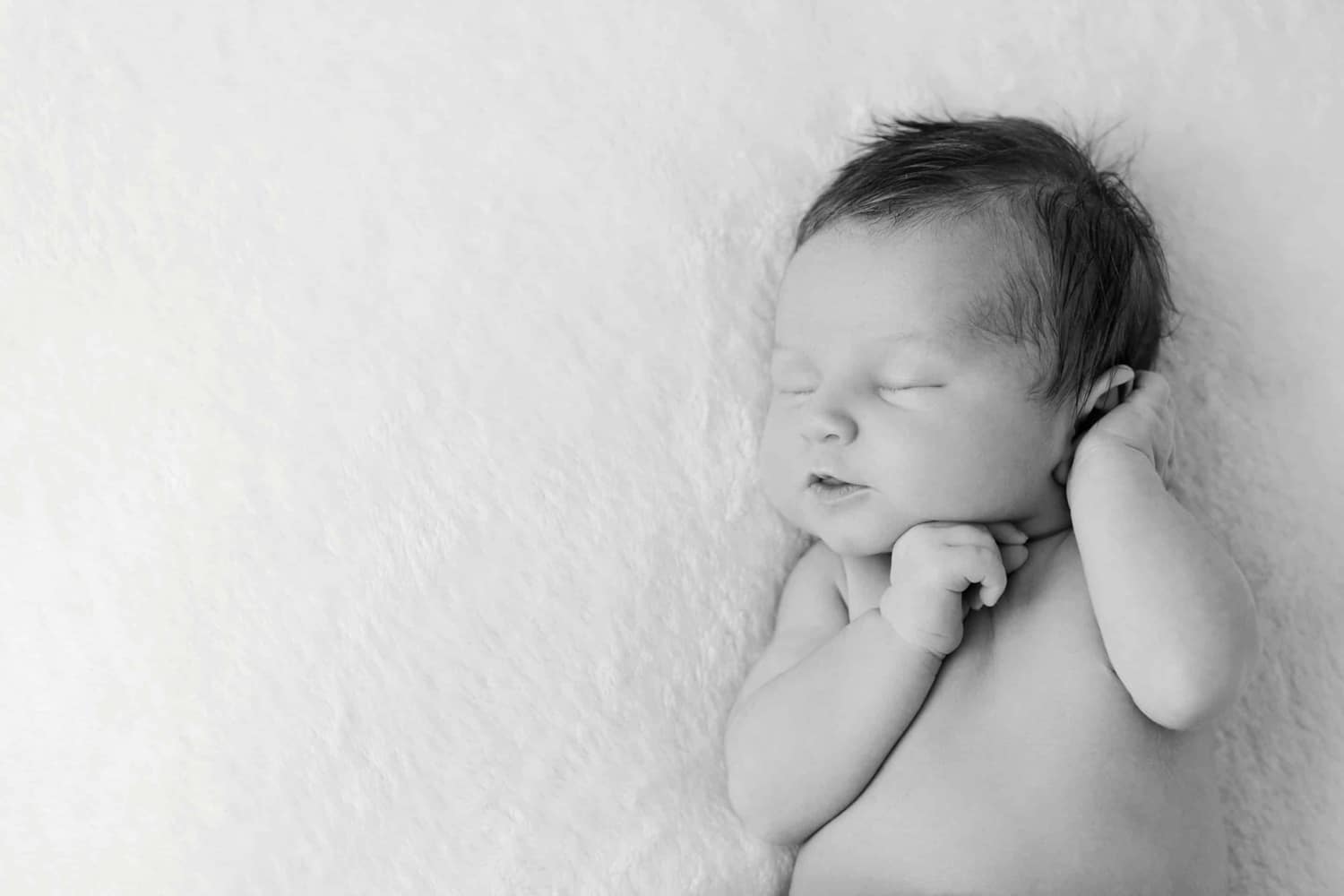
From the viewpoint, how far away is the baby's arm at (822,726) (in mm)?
1103

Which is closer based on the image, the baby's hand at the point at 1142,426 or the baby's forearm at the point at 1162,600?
the baby's forearm at the point at 1162,600

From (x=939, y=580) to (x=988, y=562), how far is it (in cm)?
5

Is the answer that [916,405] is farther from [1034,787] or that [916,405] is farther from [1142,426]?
[1034,787]

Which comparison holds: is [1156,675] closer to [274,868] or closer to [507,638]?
[507,638]

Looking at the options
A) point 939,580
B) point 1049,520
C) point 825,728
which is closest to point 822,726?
point 825,728

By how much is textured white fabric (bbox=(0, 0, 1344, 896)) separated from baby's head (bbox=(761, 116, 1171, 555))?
0.38 ft

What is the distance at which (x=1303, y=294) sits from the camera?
4.13 ft

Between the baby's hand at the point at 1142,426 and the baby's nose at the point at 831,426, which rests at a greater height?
the baby's nose at the point at 831,426

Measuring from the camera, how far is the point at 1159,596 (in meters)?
1.04

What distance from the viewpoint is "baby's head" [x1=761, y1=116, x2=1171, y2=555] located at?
1.11 meters

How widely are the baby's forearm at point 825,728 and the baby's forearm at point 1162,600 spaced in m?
0.16

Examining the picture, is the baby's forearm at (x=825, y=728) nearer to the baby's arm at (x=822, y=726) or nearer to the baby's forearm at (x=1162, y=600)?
the baby's arm at (x=822, y=726)

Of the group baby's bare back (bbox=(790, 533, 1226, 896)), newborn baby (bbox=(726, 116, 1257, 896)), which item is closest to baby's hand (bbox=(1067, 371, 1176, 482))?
newborn baby (bbox=(726, 116, 1257, 896))

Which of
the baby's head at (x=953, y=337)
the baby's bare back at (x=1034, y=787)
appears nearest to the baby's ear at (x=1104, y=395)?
the baby's head at (x=953, y=337)
